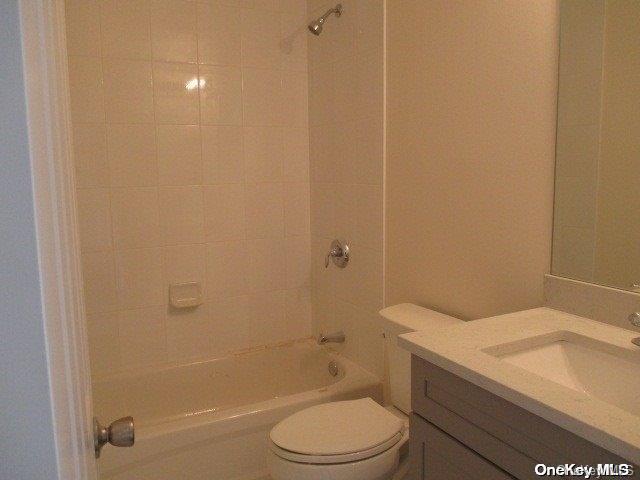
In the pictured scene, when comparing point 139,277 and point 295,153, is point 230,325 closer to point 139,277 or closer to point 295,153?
point 139,277

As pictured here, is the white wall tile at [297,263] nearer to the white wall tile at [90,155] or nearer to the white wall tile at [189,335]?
the white wall tile at [189,335]

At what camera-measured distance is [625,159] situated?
4.00ft

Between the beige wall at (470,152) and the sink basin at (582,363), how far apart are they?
0.25 m

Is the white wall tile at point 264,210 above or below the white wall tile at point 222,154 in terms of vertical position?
below

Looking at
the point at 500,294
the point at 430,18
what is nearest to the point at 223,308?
the point at 500,294

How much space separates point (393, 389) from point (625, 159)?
106 centimetres

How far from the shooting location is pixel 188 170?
2.31 metres

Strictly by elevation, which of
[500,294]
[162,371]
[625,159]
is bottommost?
[162,371]

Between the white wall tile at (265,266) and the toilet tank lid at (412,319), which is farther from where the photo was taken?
the white wall tile at (265,266)

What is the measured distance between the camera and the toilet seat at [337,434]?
57.7 inches

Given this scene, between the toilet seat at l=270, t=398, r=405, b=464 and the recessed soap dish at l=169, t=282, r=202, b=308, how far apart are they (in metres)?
0.91

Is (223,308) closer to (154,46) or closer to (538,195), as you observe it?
(154,46)

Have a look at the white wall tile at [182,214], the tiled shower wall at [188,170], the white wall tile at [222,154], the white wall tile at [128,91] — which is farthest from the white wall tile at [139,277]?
the white wall tile at [128,91]

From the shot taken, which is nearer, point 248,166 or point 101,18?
point 101,18
